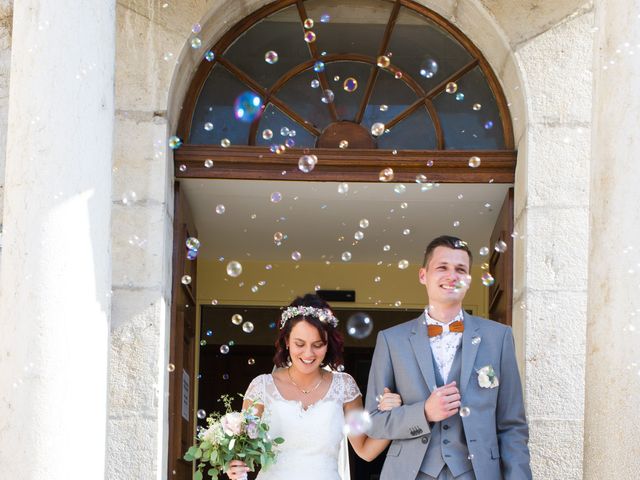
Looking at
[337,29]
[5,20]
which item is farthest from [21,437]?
[337,29]

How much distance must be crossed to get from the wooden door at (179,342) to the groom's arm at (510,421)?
9.67 feet

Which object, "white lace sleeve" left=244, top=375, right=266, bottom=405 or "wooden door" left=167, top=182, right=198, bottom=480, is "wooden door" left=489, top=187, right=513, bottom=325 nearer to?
"white lace sleeve" left=244, top=375, right=266, bottom=405

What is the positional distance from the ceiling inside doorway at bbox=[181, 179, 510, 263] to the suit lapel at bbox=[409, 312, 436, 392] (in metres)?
2.35

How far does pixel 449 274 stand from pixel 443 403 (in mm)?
638

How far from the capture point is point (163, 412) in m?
8.08

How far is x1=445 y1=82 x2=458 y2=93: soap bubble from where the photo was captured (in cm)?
858

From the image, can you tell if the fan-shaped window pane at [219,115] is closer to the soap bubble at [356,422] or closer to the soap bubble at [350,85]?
the soap bubble at [350,85]

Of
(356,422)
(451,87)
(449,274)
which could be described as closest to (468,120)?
(451,87)

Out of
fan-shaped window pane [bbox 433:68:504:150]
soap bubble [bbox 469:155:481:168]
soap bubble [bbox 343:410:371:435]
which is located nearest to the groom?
soap bubble [bbox 343:410:371:435]

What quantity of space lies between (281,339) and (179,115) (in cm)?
210

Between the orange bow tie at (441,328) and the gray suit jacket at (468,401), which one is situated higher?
the orange bow tie at (441,328)

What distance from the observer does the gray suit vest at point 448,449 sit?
5902 millimetres

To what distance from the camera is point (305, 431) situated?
7184 mm

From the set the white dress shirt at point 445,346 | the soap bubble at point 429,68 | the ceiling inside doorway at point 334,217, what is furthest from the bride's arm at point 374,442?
the soap bubble at point 429,68
